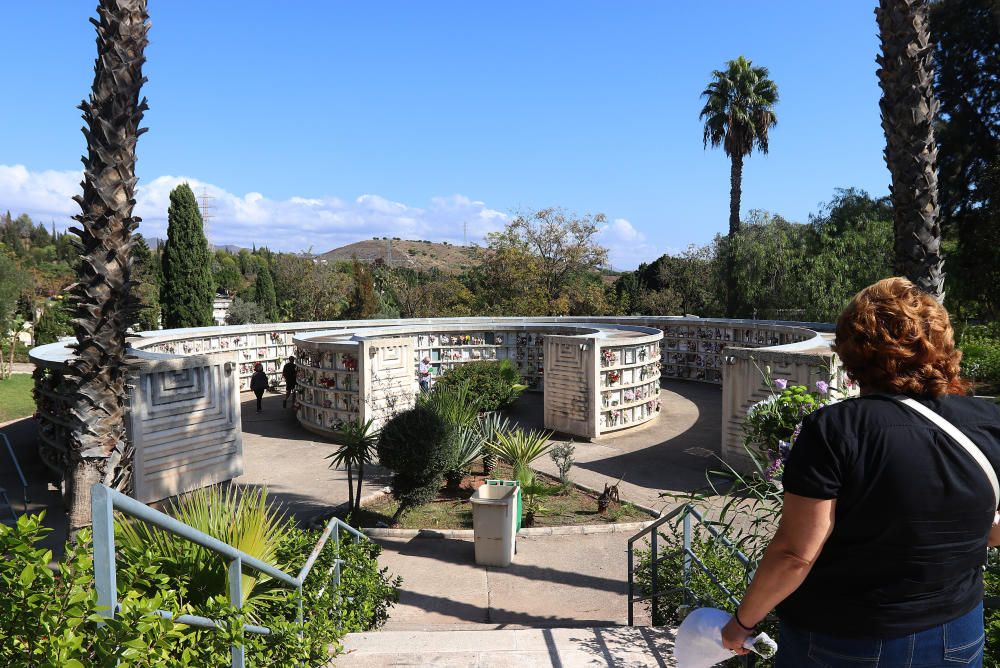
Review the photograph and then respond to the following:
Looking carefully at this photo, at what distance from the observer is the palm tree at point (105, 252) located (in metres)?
5.88

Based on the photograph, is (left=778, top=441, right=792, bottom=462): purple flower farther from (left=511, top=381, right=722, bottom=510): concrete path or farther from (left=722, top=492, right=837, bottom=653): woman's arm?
(left=511, top=381, right=722, bottom=510): concrete path

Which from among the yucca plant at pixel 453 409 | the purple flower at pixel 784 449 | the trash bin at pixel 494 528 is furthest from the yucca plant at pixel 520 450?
the purple flower at pixel 784 449

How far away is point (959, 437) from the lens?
5.71 feet

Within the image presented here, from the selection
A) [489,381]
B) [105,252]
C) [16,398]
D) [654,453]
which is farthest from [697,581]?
[16,398]

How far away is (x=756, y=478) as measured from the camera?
430cm

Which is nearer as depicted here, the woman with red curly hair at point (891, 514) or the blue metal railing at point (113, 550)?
the woman with red curly hair at point (891, 514)

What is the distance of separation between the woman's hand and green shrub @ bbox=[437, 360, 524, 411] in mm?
12511

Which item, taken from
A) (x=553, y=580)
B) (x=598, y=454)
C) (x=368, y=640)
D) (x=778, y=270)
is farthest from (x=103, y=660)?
(x=778, y=270)

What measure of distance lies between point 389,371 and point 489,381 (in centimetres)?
265

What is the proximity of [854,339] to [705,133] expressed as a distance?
26.8 m

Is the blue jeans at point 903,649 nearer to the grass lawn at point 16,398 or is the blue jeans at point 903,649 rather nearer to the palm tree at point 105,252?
the palm tree at point 105,252

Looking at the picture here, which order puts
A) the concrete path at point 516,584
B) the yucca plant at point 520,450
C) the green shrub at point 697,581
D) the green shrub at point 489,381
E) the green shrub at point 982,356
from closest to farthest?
the green shrub at point 697,581
the concrete path at point 516,584
the yucca plant at point 520,450
the green shrub at point 489,381
the green shrub at point 982,356

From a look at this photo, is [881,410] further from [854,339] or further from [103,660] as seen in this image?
[103,660]

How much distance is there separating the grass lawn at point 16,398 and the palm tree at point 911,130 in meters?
17.2
